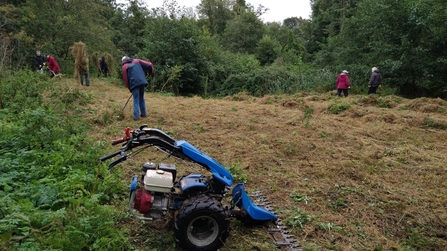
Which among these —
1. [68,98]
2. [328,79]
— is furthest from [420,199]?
[328,79]

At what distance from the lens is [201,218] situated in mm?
2945

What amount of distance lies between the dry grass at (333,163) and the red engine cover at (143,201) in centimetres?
36

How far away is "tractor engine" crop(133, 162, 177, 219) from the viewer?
9.53 feet

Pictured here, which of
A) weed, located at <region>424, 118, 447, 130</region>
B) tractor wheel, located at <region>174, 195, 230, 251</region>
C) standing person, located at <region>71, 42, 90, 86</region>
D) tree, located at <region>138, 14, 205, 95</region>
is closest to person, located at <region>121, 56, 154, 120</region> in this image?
tractor wheel, located at <region>174, 195, 230, 251</region>

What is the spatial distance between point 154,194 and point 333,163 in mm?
3270

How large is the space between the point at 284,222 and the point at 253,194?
2.18 feet

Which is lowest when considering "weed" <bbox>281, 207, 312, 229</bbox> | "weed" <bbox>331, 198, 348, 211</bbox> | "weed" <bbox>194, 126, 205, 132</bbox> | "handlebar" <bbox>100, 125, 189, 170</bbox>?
"weed" <bbox>281, 207, 312, 229</bbox>

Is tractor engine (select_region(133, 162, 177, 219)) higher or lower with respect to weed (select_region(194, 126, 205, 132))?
higher

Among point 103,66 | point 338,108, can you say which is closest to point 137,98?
point 338,108

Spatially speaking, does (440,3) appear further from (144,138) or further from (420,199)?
(144,138)

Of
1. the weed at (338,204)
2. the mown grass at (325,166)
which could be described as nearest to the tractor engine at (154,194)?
the mown grass at (325,166)

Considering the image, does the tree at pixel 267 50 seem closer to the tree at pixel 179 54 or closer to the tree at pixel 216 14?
the tree at pixel 216 14

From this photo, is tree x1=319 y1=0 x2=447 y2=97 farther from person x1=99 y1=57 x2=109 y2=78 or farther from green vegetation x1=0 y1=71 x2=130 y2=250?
person x1=99 y1=57 x2=109 y2=78

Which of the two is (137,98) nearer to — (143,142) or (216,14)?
(143,142)
